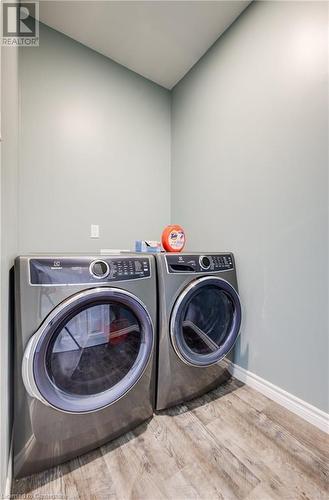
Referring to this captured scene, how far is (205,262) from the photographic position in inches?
53.7

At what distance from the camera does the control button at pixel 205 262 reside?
4.40 feet

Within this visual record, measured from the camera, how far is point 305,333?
4.04 feet

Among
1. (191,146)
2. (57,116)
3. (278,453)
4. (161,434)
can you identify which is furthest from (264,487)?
(57,116)

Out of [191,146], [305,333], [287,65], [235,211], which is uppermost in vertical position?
[287,65]

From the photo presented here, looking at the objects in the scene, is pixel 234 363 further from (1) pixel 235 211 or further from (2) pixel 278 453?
(1) pixel 235 211

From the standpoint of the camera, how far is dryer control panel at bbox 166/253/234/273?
4.09 feet

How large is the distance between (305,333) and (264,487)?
0.70 metres

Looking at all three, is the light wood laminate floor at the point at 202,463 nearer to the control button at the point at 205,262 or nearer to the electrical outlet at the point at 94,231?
the control button at the point at 205,262

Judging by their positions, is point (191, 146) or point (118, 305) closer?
point (118, 305)

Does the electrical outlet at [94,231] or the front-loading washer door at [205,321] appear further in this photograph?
the electrical outlet at [94,231]

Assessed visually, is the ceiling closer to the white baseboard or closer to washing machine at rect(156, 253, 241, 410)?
washing machine at rect(156, 253, 241, 410)

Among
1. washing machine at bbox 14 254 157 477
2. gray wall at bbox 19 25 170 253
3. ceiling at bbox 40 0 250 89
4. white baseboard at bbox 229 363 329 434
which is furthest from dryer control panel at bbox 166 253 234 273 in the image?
ceiling at bbox 40 0 250 89

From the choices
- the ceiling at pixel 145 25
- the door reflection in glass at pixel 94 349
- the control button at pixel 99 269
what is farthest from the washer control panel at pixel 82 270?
the ceiling at pixel 145 25

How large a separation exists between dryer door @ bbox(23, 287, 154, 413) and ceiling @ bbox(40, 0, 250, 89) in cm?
191
